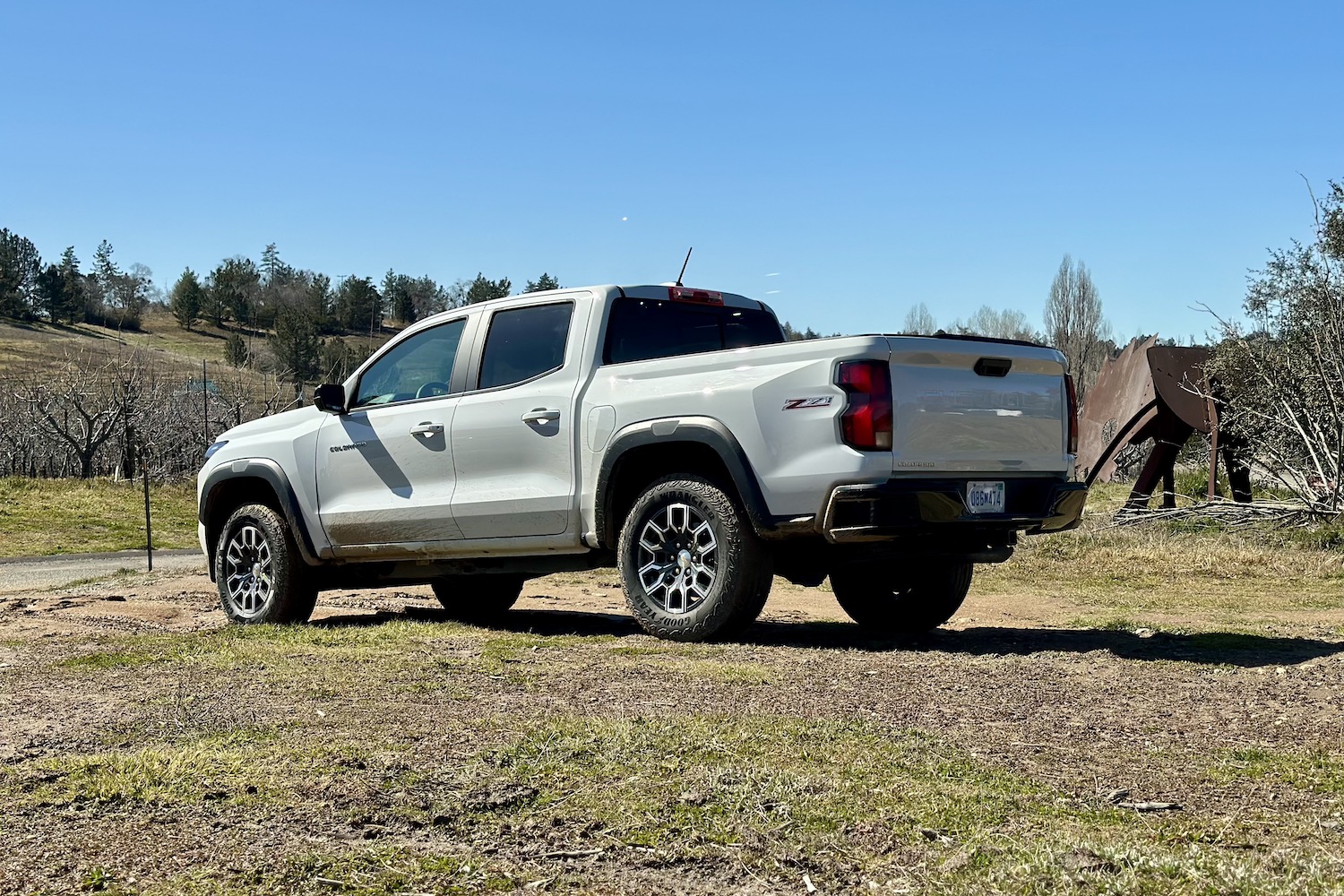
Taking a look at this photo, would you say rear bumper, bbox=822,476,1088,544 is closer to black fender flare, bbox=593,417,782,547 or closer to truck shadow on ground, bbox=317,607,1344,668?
black fender flare, bbox=593,417,782,547

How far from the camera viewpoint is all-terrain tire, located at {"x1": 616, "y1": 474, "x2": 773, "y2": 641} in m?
7.18

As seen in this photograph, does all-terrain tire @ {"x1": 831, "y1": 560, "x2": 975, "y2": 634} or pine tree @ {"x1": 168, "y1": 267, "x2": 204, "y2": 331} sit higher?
pine tree @ {"x1": 168, "y1": 267, "x2": 204, "y2": 331}

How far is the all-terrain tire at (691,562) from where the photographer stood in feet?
23.5

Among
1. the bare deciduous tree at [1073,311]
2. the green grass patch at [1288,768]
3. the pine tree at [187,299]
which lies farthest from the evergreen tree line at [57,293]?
the green grass patch at [1288,768]

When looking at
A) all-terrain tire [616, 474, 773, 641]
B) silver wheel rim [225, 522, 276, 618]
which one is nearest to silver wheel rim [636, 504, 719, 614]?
all-terrain tire [616, 474, 773, 641]

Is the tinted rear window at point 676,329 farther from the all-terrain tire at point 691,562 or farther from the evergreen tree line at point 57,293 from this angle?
the evergreen tree line at point 57,293

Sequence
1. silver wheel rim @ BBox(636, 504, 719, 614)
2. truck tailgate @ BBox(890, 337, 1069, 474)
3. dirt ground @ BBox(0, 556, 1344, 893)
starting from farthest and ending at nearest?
silver wheel rim @ BBox(636, 504, 719, 614) < truck tailgate @ BBox(890, 337, 1069, 474) < dirt ground @ BBox(0, 556, 1344, 893)

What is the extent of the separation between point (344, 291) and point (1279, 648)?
95.3m

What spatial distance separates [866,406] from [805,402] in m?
Answer: 0.32

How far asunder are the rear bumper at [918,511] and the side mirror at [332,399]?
12.2 ft

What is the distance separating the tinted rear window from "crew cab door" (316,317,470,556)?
1.14 metres

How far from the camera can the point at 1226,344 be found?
60.8 feet

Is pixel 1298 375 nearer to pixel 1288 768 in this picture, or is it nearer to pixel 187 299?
pixel 1288 768

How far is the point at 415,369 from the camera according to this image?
891cm
